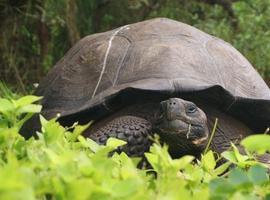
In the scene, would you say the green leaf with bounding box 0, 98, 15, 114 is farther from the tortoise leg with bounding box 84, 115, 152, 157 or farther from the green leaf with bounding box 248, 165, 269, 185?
the tortoise leg with bounding box 84, 115, 152, 157

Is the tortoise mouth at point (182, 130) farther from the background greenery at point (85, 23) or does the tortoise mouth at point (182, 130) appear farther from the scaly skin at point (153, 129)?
the background greenery at point (85, 23)

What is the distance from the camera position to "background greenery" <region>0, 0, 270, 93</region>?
6.52m

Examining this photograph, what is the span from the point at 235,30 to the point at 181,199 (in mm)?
7986

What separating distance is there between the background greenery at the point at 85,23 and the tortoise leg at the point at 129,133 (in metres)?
3.02

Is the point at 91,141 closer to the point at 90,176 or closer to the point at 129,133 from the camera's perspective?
the point at 90,176

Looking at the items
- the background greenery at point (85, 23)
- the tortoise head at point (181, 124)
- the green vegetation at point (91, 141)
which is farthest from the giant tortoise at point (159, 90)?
the background greenery at point (85, 23)

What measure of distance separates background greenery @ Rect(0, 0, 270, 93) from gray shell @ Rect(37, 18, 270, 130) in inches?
102

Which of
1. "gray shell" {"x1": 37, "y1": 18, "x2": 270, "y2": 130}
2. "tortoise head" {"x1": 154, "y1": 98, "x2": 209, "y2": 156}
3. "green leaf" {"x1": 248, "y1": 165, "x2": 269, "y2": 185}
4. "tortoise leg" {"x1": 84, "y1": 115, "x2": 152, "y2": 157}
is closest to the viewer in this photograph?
"green leaf" {"x1": 248, "y1": 165, "x2": 269, "y2": 185}

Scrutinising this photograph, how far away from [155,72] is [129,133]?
0.35m

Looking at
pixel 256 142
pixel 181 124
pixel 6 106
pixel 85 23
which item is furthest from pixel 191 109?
pixel 85 23

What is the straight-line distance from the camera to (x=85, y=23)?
8.29 m

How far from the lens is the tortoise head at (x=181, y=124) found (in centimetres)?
295

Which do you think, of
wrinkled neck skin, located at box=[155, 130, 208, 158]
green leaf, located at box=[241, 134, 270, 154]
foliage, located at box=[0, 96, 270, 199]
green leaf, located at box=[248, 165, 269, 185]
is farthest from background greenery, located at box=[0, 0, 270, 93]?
green leaf, located at box=[241, 134, 270, 154]

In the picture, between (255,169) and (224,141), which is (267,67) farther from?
(255,169)
